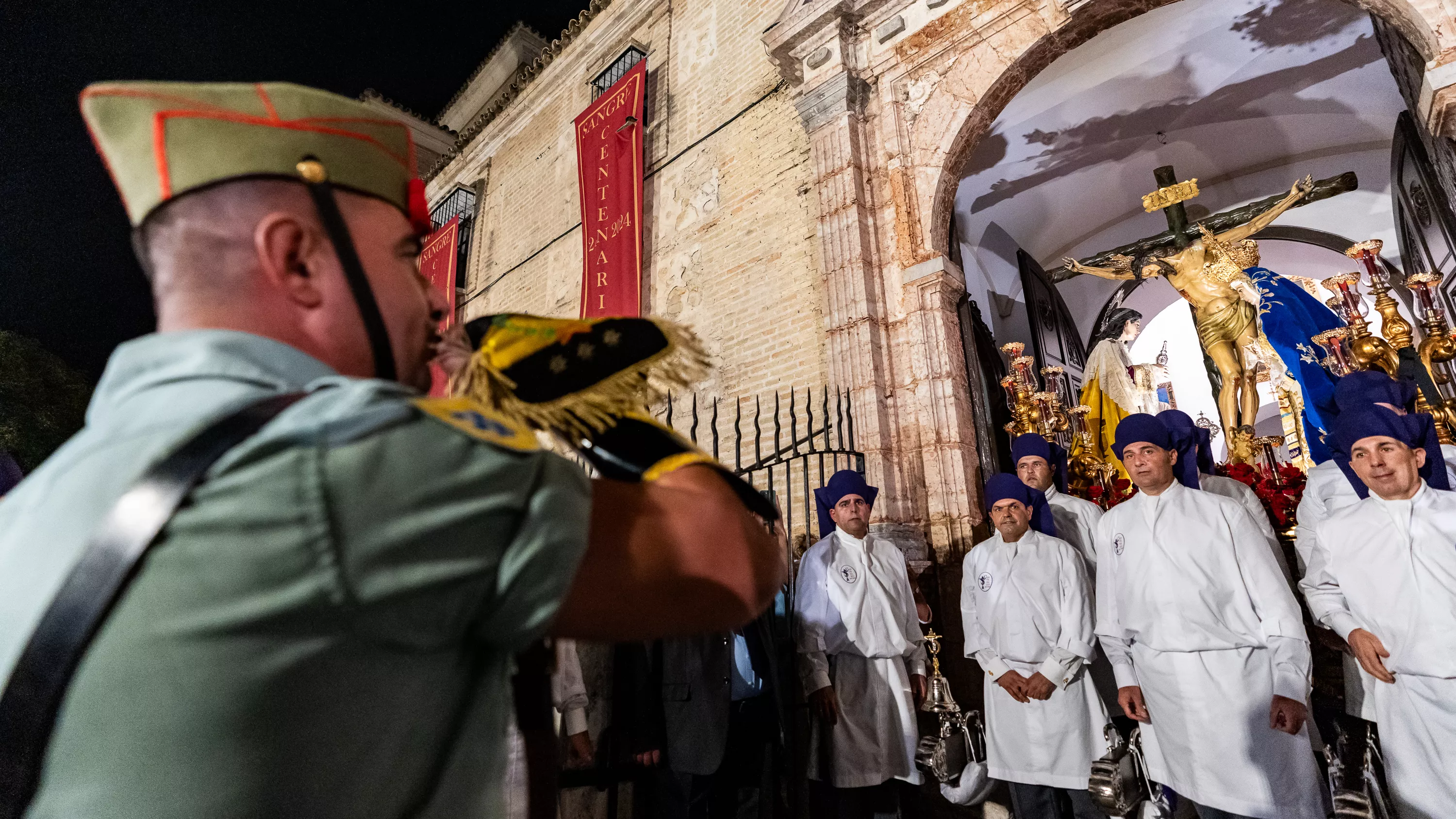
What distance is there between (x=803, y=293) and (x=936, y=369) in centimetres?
168

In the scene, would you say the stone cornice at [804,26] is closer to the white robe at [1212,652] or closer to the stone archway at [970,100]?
the stone archway at [970,100]

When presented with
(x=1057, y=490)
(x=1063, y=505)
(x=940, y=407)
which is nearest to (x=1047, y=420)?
(x=1057, y=490)

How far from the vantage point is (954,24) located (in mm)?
5758

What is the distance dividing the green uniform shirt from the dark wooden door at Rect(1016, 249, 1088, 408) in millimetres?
9464

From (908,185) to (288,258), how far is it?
18.8ft

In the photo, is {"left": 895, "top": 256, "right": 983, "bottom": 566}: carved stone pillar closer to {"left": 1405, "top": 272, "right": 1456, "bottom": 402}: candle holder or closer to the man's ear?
{"left": 1405, "top": 272, "right": 1456, "bottom": 402}: candle holder

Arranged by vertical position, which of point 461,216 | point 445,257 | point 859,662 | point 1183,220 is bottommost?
point 859,662

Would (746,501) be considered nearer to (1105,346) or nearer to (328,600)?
(328,600)

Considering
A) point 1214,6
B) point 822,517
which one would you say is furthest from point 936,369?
point 1214,6

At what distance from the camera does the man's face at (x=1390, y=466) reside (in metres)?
2.78

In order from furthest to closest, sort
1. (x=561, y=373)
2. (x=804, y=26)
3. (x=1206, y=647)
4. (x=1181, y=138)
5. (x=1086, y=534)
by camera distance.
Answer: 1. (x=1181, y=138)
2. (x=804, y=26)
3. (x=1086, y=534)
4. (x=1206, y=647)
5. (x=561, y=373)

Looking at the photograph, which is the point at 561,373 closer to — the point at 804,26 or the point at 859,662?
the point at 859,662

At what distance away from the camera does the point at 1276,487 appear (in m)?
4.21

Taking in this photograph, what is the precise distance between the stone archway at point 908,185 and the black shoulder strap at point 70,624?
15.1 feet
